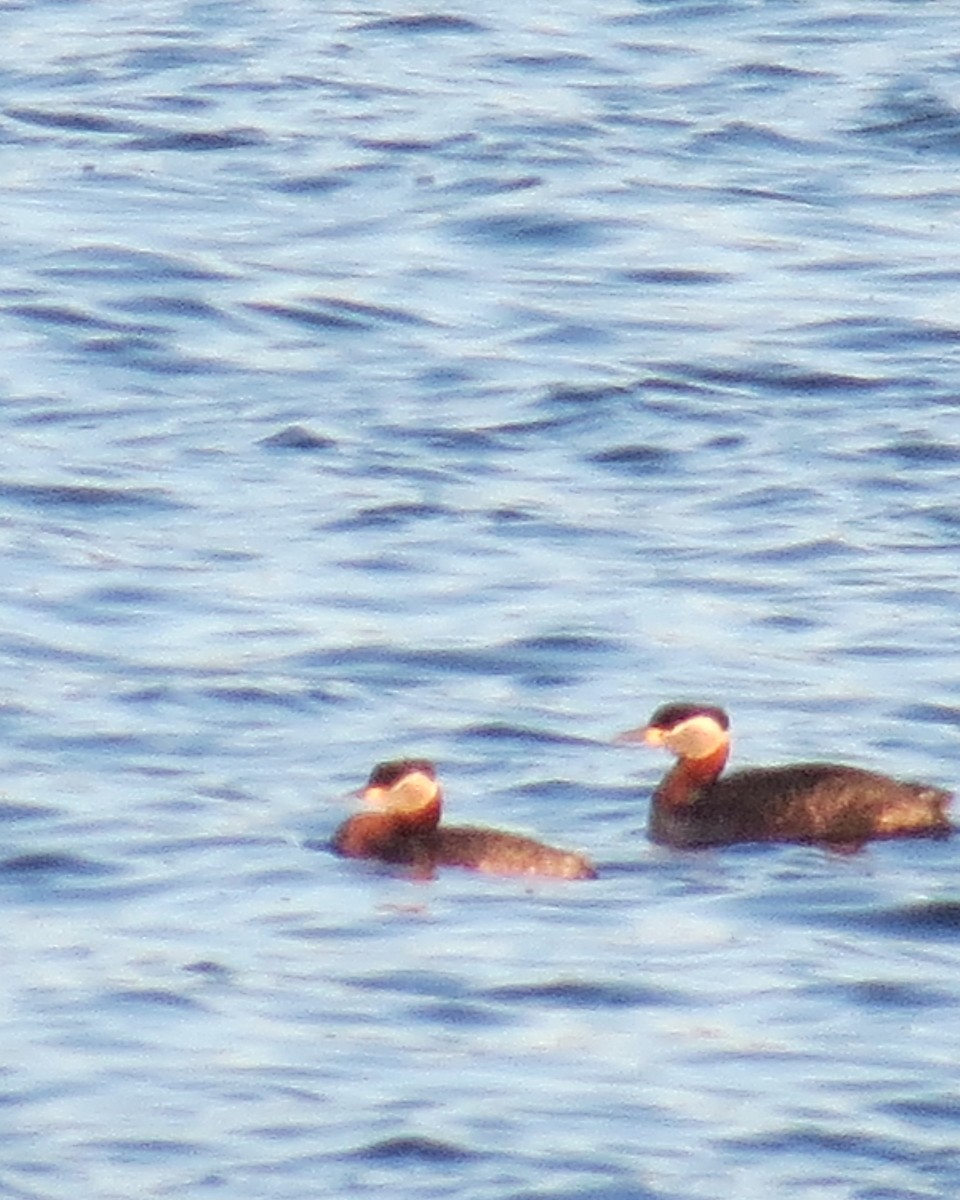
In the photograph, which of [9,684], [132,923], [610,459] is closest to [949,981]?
[132,923]

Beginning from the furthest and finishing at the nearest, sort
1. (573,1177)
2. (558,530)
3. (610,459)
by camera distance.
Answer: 1. (610,459)
2. (558,530)
3. (573,1177)

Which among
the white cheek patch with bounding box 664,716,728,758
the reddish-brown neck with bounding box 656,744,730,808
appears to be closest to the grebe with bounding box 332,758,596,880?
the reddish-brown neck with bounding box 656,744,730,808

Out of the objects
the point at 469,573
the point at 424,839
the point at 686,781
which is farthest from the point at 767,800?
the point at 469,573

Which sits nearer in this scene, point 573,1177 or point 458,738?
point 573,1177

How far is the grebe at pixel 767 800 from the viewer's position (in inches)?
451

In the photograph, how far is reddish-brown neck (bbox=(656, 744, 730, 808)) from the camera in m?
11.7

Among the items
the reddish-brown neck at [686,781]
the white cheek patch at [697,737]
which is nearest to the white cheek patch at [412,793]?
the reddish-brown neck at [686,781]

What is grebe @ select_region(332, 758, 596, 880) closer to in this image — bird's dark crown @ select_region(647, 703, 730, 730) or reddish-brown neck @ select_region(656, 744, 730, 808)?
reddish-brown neck @ select_region(656, 744, 730, 808)

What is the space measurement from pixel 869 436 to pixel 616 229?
3635mm

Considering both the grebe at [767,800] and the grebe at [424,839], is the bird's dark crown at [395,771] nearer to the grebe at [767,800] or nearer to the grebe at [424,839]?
the grebe at [424,839]

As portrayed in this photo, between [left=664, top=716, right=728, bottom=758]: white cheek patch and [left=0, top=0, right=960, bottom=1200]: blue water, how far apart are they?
0.30m

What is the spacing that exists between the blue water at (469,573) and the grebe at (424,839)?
0.09 m

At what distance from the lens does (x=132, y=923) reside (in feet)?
35.1

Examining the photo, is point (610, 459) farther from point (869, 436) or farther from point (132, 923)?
point (132, 923)
